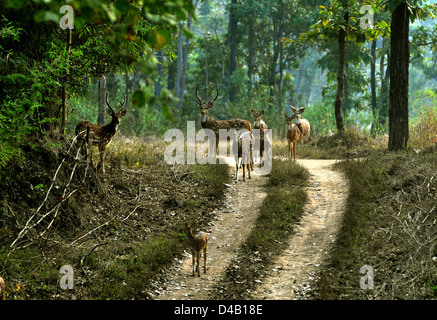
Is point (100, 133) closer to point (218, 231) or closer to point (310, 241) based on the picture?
point (218, 231)

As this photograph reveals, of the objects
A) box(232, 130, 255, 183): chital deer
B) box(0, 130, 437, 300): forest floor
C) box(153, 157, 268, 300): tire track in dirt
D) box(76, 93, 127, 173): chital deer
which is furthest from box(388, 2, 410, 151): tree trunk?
box(76, 93, 127, 173): chital deer

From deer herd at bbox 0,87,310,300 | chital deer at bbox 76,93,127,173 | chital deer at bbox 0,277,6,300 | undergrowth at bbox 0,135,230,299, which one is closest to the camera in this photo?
chital deer at bbox 0,277,6,300

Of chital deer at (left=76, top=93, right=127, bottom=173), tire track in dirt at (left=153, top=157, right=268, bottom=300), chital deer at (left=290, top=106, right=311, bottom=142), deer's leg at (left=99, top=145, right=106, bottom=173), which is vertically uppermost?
chital deer at (left=290, top=106, right=311, bottom=142)

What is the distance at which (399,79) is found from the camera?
1561cm

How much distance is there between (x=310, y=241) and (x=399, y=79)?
8.01 m

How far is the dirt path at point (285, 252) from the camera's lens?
7.92 metres

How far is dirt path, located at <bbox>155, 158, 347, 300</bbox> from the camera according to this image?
792 cm

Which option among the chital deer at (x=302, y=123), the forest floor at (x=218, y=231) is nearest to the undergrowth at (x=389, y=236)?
the forest floor at (x=218, y=231)

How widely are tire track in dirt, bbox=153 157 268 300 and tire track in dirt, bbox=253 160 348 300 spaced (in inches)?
37.8

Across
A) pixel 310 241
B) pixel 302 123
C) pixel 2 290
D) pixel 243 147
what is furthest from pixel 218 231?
pixel 302 123

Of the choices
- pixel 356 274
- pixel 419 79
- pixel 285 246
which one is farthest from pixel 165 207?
pixel 419 79

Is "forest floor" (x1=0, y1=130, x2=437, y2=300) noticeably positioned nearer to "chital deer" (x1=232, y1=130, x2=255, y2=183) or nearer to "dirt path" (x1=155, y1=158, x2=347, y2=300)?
"dirt path" (x1=155, y1=158, x2=347, y2=300)

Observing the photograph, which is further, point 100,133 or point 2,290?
point 100,133

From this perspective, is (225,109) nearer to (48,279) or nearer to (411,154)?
(411,154)
